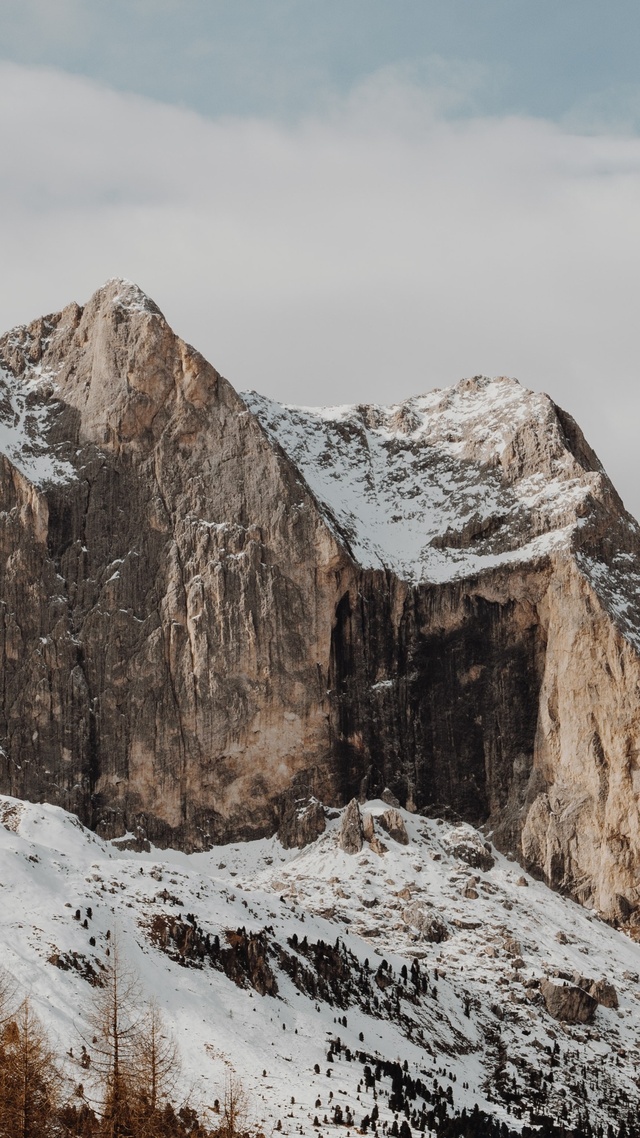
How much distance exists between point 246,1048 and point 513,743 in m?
69.5

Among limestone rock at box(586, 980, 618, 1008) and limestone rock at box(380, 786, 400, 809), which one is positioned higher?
limestone rock at box(380, 786, 400, 809)

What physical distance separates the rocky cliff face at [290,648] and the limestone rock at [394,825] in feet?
A: 18.3

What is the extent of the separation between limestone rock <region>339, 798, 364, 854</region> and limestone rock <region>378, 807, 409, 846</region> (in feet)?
10.9

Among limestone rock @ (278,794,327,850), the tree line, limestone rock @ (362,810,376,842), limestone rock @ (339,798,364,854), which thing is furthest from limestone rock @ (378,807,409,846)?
the tree line

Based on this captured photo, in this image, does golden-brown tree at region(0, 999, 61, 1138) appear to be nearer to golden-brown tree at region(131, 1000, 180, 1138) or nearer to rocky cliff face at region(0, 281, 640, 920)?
golden-brown tree at region(131, 1000, 180, 1138)

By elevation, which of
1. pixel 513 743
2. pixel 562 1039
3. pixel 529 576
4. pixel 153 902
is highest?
pixel 529 576

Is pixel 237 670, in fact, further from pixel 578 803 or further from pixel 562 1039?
pixel 562 1039

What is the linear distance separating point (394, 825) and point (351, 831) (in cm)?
547

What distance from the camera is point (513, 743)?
620 ft

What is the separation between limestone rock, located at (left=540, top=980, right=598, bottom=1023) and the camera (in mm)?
155375

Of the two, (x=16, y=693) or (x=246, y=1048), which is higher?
(x=16, y=693)

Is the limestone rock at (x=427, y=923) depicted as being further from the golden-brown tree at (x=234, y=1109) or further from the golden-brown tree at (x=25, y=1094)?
the golden-brown tree at (x=25, y=1094)

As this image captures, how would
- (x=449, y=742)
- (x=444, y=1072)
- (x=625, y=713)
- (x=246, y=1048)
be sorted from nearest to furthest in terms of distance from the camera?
(x=246, y=1048) < (x=444, y=1072) < (x=625, y=713) < (x=449, y=742)

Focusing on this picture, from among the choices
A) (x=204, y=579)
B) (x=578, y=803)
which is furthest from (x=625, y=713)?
(x=204, y=579)
